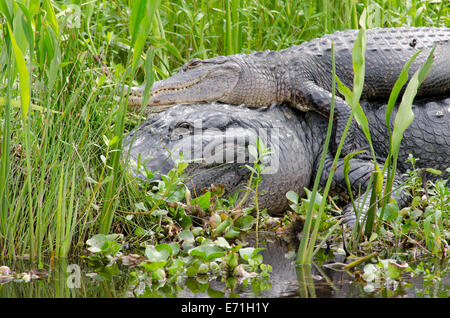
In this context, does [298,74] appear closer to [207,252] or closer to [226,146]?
[226,146]

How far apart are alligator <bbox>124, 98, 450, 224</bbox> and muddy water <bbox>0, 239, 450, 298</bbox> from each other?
81 centimetres

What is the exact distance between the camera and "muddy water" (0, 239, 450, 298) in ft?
7.00

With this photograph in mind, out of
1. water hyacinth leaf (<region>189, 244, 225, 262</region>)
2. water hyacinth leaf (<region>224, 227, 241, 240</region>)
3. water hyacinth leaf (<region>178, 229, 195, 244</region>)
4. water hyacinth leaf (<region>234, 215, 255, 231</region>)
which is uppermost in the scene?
water hyacinth leaf (<region>189, 244, 225, 262</region>)

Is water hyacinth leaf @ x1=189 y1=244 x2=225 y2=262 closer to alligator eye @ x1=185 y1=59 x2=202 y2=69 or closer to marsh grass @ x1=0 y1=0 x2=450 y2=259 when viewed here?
marsh grass @ x1=0 y1=0 x2=450 y2=259

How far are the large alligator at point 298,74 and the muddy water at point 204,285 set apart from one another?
5.48ft

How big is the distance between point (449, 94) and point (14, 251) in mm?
2867

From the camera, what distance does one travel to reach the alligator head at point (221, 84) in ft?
13.3

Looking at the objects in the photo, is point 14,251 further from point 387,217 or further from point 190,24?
point 190,24

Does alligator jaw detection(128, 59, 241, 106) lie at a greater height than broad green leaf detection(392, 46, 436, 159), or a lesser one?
lesser

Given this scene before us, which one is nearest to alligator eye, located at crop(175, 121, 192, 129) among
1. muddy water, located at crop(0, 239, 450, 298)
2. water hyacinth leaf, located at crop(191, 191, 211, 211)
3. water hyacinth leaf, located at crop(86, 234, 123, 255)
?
water hyacinth leaf, located at crop(191, 191, 211, 211)

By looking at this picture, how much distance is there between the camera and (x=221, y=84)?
4.11 m

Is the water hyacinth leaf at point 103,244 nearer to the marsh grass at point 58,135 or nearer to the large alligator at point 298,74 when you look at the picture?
the marsh grass at point 58,135

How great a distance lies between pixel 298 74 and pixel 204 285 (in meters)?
2.08
